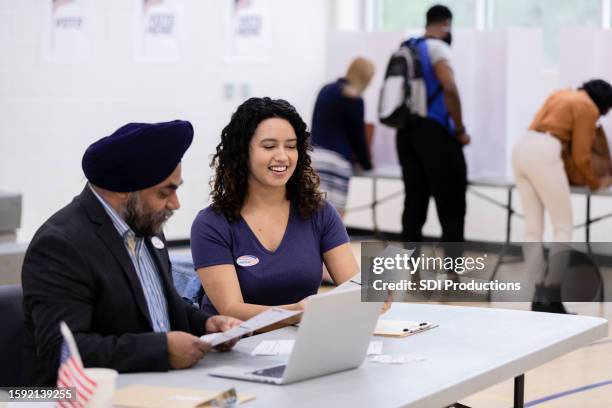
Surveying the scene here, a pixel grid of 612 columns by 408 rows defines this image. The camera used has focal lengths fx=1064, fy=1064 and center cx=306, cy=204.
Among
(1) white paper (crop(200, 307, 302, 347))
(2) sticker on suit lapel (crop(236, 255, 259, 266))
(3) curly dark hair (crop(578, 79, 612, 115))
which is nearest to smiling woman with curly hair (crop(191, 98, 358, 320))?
(2) sticker on suit lapel (crop(236, 255, 259, 266))

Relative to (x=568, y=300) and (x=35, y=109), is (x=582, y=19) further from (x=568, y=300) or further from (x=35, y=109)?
(x=35, y=109)

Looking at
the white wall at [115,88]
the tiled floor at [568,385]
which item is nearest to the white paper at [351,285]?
the tiled floor at [568,385]

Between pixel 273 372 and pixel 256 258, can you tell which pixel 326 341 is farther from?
pixel 256 258

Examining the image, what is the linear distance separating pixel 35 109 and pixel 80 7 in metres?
0.83

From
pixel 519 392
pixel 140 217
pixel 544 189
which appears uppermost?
pixel 140 217

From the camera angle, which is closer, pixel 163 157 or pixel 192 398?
pixel 192 398

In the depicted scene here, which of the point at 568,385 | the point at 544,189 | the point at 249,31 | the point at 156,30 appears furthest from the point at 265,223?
the point at 249,31

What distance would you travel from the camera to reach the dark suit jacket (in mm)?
2311

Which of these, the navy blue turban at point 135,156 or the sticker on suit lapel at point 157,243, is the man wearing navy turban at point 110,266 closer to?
the navy blue turban at point 135,156

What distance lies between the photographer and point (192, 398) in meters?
2.07

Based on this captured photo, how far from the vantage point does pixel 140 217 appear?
248cm

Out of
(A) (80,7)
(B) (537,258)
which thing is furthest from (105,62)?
(B) (537,258)

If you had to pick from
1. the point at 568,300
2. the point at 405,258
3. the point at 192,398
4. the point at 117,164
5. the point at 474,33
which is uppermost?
the point at 474,33

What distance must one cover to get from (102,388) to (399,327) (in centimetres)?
117
